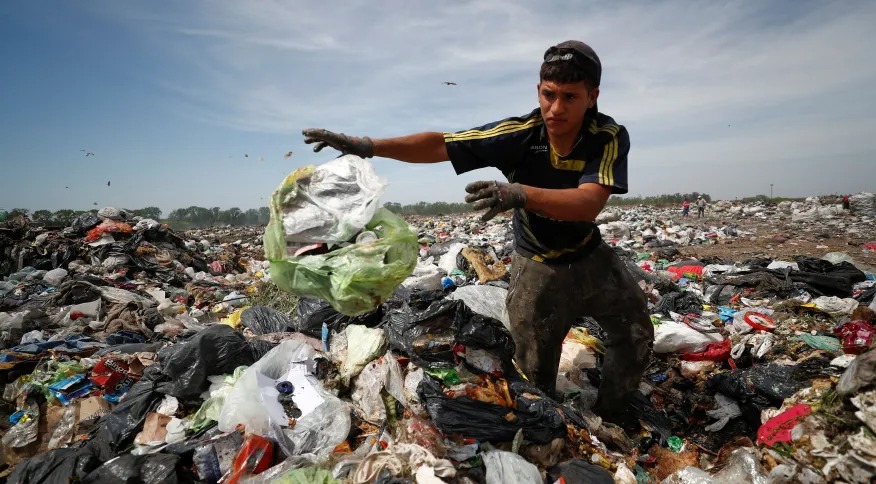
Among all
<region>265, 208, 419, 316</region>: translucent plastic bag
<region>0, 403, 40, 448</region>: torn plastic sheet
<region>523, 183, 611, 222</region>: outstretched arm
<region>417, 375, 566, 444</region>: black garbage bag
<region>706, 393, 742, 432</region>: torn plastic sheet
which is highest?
<region>523, 183, 611, 222</region>: outstretched arm

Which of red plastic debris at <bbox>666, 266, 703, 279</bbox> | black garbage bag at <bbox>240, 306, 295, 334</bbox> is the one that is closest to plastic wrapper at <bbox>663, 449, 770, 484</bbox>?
black garbage bag at <bbox>240, 306, 295, 334</bbox>

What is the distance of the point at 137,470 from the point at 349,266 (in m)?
1.45

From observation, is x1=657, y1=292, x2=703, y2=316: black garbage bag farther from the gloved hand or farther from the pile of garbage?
the gloved hand

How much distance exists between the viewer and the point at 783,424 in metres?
1.75

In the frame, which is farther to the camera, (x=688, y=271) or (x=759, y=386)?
(x=688, y=271)

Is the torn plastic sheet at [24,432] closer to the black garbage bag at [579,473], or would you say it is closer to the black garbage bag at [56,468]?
the black garbage bag at [56,468]

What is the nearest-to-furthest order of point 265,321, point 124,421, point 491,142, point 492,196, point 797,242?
point 492,196
point 491,142
point 124,421
point 265,321
point 797,242

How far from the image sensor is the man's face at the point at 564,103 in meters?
1.87

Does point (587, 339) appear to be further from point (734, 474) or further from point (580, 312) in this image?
point (734, 474)

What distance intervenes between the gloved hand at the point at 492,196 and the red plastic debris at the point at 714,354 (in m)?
2.73

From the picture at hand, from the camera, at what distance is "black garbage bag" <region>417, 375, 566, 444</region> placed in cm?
195

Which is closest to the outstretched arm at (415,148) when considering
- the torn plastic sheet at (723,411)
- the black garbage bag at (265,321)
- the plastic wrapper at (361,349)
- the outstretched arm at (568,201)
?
the outstretched arm at (568,201)

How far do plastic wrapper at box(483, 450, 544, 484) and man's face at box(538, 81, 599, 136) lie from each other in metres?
1.46

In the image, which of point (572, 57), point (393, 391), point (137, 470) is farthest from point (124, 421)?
point (572, 57)
